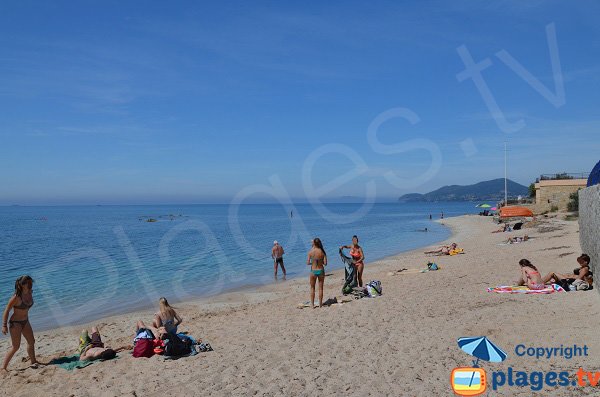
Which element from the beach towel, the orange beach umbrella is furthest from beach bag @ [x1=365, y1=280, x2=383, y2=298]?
the orange beach umbrella

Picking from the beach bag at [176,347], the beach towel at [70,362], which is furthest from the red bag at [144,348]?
the beach towel at [70,362]

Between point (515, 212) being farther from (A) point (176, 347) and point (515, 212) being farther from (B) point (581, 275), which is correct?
(A) point (176, 347)

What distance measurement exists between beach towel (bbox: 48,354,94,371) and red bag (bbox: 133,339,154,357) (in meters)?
0.71

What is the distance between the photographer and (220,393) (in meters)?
5.62

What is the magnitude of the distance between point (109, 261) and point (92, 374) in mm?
19847

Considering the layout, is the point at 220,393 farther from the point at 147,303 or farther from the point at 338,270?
the point at 338,270

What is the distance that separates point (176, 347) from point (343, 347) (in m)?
2.70

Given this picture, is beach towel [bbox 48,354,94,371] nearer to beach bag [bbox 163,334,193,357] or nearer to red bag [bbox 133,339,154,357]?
red bag [bbox 133,339,154,357]

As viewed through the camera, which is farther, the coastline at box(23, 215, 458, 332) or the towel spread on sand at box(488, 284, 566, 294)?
the coastline at box(23, 215, 458, 332)

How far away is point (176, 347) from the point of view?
23.7 ft

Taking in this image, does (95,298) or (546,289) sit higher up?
(546,289)

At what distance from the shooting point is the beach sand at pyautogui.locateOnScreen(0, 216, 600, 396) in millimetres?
5754

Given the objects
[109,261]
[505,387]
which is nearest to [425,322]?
[505,387]

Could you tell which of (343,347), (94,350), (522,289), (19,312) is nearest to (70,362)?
(94,350)
